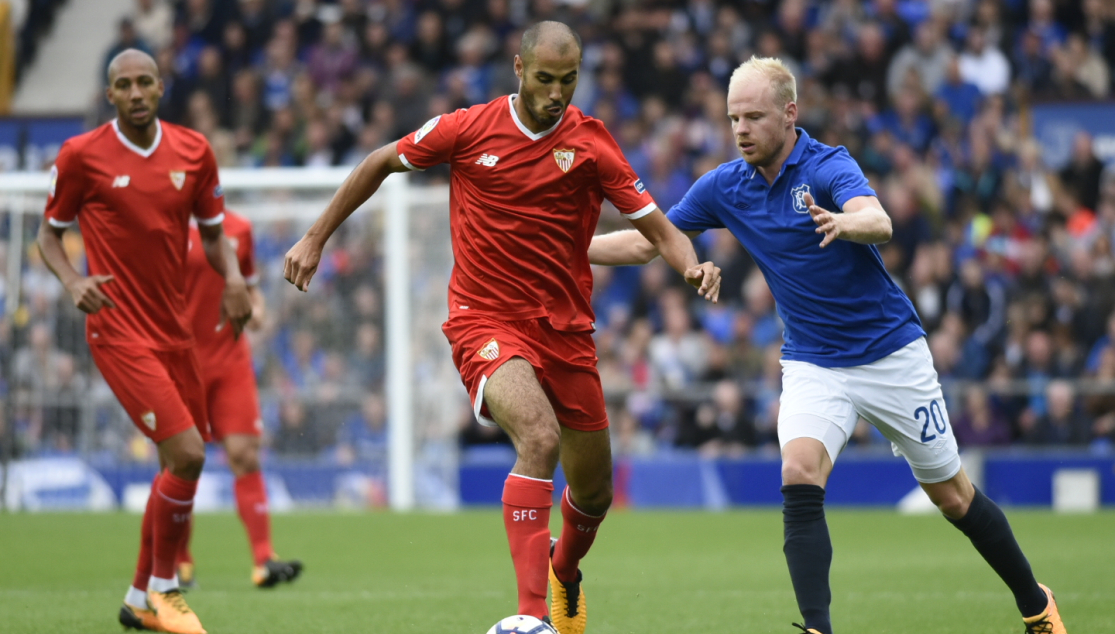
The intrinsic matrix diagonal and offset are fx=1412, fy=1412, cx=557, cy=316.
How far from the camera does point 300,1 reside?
23094 mm

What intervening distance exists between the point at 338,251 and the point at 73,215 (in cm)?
885

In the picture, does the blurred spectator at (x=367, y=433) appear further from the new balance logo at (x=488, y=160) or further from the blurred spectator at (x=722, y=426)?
the new balance logo at (x=488, y=160)

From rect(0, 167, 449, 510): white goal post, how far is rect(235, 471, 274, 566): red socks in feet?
18.7

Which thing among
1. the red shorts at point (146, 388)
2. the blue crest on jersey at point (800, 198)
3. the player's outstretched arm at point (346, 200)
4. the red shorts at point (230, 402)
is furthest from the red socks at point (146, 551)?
the blue crest on jersey at point (800, 198)

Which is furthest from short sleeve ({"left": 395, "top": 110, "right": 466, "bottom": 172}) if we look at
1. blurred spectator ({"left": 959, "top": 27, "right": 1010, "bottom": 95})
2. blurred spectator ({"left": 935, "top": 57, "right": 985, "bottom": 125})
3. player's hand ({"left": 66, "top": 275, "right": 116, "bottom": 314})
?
blurred spectator ({"left": 959, "top": 27, "right": 1010, "bottom": 95})

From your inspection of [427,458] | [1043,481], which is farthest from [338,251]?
[1043,481]

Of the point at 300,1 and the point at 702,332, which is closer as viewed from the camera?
the point at 702,332

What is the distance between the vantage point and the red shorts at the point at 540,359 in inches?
233

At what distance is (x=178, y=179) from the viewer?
7.54 metres

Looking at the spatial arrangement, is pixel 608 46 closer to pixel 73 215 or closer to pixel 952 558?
pixel 952 558

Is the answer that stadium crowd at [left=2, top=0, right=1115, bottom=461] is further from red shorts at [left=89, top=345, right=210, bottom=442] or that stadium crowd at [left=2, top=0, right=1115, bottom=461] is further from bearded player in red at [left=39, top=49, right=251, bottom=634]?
red shorts at [left=89, top=345, right=210, bottom=442]

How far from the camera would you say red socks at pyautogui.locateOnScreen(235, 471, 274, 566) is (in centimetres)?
930

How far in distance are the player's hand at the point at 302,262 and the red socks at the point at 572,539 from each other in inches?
64.1

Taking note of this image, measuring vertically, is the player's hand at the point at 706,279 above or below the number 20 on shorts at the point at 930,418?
above
